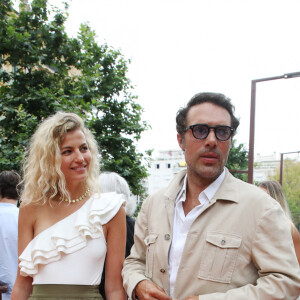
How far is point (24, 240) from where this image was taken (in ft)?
8.03

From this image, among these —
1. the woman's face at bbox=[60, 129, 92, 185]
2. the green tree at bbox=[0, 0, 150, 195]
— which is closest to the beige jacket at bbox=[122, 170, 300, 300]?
the woman's face at bbox=[60, 129, 92, 185]

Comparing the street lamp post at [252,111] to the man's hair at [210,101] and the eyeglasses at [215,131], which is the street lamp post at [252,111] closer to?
the man's hair at [210,101]

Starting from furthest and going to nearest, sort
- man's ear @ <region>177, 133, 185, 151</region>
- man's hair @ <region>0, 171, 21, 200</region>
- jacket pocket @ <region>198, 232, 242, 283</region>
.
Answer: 1. man's hair @ <region>0, 171, 21, 200</region>
2. man's ear @ <region>177, 133, 185, 151</region>
3. jacket pocket @ <region>198, 232, 242, 283</region>

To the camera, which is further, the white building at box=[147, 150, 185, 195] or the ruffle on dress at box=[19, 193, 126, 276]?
the white building at box=[147, 150, 185, 195]

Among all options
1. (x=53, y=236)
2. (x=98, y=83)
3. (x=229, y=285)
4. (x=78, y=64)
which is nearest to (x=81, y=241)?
(x=53, y=236)

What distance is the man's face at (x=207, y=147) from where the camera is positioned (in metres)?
1.93

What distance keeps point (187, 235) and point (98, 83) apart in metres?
10.7

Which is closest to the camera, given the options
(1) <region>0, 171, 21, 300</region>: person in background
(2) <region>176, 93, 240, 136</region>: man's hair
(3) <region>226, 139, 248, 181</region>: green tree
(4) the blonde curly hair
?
(2) <region>176, 93, 240, 136</region>: man's hair

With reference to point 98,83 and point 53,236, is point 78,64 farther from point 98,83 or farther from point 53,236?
point 53,236

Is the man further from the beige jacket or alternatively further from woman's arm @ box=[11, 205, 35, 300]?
woman's arm @ box=[11, 205, 35, 300]

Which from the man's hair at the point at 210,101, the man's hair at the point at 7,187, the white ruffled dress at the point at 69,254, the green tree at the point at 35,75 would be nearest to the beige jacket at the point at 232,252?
the man's hair at the point at 210,101

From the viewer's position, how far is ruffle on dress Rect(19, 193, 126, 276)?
236 cm

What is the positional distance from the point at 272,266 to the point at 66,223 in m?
1.43

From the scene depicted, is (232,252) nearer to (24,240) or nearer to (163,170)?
(24,240)
